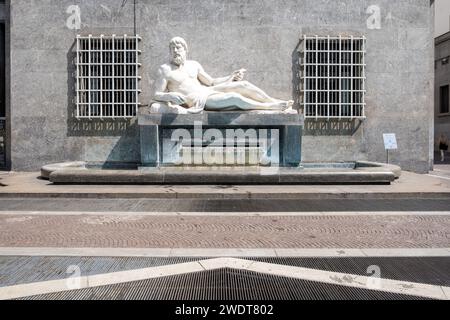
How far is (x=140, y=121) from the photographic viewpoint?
11047mm

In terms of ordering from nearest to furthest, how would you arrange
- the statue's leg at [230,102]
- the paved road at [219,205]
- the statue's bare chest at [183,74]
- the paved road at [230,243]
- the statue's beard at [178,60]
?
the paved road at [230,243] → the paved road at [219,205] → the statue's leg at [230,102] → the statue's bare chest at [183,74] → the statue's beard at [178,60]

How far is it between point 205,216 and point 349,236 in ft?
7.88

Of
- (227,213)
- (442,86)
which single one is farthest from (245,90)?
(442,86)

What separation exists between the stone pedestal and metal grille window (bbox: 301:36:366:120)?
2893mm

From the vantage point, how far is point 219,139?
36.9 feet

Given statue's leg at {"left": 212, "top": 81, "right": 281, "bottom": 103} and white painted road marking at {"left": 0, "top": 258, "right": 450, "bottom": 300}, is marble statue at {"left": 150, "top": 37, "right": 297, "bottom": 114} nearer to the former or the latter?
statue's leg at {"left": 212, "top": 81, "right": 281, "bottom": 103}

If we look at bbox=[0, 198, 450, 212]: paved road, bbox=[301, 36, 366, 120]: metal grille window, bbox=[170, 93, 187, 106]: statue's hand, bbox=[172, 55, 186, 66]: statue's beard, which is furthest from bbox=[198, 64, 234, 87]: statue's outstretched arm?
bbox=[0, 198, 450, 212]: paved road

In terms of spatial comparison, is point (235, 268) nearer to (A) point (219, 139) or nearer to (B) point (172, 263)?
(B) point (172, 263)

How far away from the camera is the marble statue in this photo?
1135 cm

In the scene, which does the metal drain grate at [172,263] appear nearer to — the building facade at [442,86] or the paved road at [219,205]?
the paved road at [219,205]

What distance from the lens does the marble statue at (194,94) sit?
11.4 metres

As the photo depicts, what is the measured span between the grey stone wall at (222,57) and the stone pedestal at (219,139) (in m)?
2.91

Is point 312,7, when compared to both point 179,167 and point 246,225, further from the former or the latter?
point 246,225

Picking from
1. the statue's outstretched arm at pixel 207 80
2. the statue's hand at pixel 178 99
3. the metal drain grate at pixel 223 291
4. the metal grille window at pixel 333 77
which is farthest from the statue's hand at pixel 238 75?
the metal drain grate at pixel 223 291
